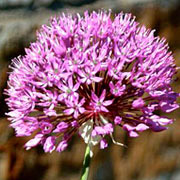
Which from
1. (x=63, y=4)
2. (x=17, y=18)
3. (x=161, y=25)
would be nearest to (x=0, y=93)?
(x=17, y=18)

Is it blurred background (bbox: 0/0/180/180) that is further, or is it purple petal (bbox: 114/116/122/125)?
blurred background (bbox: 0/0/180/180)

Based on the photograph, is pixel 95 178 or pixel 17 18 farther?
pixel 95 178

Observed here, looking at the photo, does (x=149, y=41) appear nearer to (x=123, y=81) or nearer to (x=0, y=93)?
(x=123, y=81)

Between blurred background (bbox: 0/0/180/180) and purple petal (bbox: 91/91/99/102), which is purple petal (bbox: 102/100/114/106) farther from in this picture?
blurred background (bbox: 0/0/180/180)

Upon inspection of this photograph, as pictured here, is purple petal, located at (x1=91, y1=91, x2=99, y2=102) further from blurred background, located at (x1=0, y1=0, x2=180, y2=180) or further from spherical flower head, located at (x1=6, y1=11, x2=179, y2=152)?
blurred background, located at (x1=0, y1=0, x2=180, y2=180)

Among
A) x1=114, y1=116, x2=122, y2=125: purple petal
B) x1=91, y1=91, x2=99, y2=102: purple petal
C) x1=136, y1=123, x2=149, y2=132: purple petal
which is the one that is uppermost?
x1=91, y1=91, x2=99, y2=102: purple petal

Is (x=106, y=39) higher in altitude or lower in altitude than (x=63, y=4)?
lower

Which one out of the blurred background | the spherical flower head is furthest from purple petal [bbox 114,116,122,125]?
the blurred background

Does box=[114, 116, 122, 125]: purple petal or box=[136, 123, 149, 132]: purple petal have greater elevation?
Answer: box=[114, 116, 122, 125]: purple petal
